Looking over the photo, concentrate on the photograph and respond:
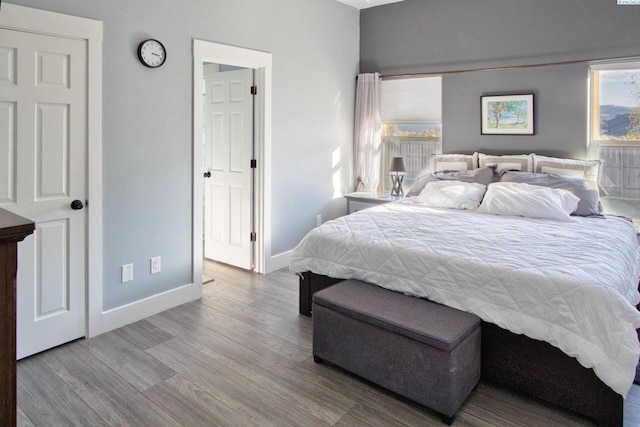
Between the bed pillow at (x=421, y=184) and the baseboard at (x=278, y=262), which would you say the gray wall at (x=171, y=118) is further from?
the bed pillow at (x=421, y=184)

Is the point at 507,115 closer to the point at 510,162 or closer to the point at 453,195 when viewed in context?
the point at 510,162

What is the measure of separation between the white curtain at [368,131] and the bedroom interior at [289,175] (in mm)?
138

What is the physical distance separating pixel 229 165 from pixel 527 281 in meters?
3.21

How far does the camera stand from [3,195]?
263 cm

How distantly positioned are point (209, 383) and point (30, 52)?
2176 millimetres

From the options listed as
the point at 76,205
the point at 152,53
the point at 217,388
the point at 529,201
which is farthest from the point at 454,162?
the point at 76,205

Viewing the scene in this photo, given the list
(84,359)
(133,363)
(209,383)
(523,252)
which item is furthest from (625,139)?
(84,359)

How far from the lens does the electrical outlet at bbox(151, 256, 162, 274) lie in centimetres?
349

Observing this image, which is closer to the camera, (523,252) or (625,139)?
(523,252)

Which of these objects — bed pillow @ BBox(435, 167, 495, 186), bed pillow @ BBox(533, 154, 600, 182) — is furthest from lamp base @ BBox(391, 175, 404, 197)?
bed pillow @ BBox(533, 154, 600, 182)

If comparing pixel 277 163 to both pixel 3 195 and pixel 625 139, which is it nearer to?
pixel 3 195

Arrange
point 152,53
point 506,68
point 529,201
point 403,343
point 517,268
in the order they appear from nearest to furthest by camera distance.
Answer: point 403,343, point 517,268, point 152,53, point 529,201, point 506,68

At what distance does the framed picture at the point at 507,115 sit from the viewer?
454 centimetres

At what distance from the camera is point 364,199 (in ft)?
17.1
